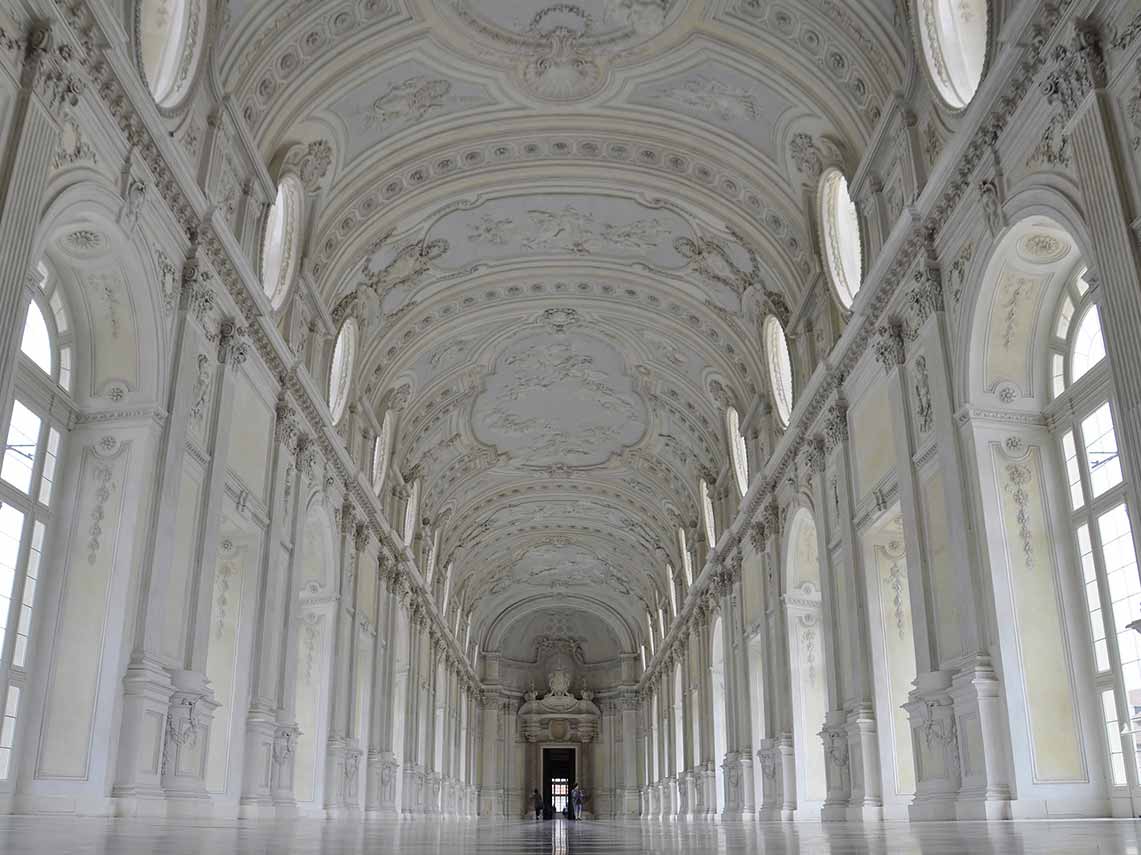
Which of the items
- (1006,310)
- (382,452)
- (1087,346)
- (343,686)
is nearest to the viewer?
(1087,346)

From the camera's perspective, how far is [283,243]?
16312 mm

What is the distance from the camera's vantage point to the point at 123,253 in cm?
Result: 1055

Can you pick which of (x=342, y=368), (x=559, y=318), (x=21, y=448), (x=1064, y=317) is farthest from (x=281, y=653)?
(x=1064, y=317)

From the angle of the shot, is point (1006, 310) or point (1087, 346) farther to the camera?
point (1006, 310)

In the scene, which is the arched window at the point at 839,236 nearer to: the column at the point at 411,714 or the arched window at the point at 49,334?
the arched window at the point at 49,334

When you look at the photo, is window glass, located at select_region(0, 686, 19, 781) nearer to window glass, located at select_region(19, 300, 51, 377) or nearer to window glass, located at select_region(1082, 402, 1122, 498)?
window glass, located at select_region(19, 300, 51, 377)

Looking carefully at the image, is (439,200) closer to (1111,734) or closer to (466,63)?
(466,63)

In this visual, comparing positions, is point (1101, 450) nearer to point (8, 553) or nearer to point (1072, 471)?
point (1072, 471)

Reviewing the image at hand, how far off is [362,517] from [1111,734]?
49.1 feet

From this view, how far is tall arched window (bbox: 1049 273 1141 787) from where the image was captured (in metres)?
9.82

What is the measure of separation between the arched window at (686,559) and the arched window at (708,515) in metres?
3.09

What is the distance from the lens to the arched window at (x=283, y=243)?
15.8 meters

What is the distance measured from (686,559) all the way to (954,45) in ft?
76.8

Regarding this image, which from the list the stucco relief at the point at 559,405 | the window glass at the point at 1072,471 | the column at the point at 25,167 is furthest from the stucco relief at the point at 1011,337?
the stucco relief at the point at 559,405
